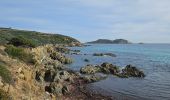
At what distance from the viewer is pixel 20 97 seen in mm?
20016

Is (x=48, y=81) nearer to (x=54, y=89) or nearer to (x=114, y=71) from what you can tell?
(x=54, y=89)

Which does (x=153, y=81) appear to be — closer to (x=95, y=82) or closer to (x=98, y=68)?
(x=95, y=82)

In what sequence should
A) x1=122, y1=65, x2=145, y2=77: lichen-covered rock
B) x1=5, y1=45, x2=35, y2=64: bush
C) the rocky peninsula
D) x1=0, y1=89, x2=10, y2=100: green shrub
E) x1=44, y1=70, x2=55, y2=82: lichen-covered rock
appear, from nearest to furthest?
1. x1=0, y1=89, x2=10, y2=100: green shrub
2. the rocky peninsula
3. x1=5, y1=45, x2=35, y2=64: bush
4. x1=44, y1=70, x2=55, y2=82: lichen-covered rock
5. x1=122, y1=65, x2=145, y2=77: lichen-covered rock

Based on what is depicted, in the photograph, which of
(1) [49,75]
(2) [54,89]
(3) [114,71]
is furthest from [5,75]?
(3) [114,71]

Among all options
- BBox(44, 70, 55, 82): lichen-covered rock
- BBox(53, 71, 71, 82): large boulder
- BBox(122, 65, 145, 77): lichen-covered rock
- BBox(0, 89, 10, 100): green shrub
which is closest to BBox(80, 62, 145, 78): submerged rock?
BBox(122, 65, 145, 77): lichen-covered rock

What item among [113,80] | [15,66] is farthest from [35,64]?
[113,80]

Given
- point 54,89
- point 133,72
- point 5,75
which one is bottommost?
point 54,89

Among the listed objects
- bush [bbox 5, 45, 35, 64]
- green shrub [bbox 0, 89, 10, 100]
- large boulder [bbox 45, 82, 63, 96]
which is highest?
bush [bbox 5, 45, 35, 64]

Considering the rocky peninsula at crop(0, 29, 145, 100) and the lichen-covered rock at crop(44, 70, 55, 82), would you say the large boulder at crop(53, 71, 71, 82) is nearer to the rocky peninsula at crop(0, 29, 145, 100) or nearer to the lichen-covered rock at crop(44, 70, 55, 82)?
the rocky peninsula at crop(0, 29, 145, 100)

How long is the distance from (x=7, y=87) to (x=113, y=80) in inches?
1285

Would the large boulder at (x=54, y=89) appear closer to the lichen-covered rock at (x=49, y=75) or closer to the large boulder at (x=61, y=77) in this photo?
the lichen-covered rock at (x=49, y=75)

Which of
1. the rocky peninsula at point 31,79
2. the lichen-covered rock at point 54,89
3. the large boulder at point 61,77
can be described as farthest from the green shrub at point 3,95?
the large boulder at point 61,77

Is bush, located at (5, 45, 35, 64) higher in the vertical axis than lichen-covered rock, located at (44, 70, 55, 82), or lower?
higher

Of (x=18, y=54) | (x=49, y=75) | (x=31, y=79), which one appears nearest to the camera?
(x=31, y=79)
